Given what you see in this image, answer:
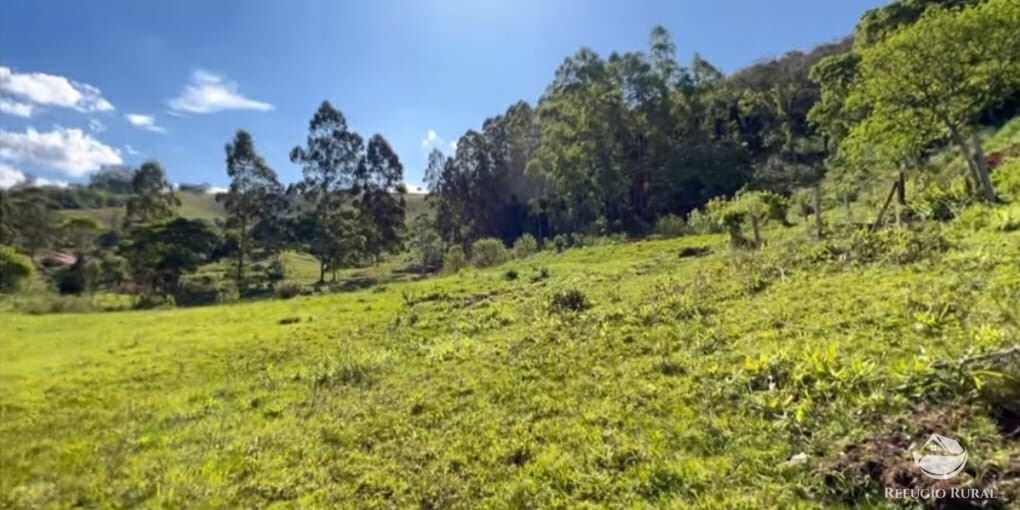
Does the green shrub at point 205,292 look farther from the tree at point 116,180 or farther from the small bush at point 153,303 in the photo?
the tree at point 116,180

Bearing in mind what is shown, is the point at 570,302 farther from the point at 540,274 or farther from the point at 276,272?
the point at 276,272

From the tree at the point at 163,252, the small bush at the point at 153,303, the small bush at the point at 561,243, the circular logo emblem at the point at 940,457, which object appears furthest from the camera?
the tree at the point at 163,252

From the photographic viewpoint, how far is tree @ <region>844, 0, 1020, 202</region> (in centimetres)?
1545

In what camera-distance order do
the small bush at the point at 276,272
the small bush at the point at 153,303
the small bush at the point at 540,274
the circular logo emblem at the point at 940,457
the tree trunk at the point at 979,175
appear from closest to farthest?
the circular logo emblem at the point at 940,457, the tree trunk at the point at 979,175, the small bush at the point at 540,274, the small bush at the point at 153,303, the small bush at the point at 276,272

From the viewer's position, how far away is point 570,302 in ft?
44.2

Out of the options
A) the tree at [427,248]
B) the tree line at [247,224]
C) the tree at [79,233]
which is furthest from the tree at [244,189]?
the tree at [427,248]

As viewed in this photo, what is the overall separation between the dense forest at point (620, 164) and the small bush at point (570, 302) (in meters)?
7.76

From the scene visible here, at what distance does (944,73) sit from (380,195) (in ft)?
178

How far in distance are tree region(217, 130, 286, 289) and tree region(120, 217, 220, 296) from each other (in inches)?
226

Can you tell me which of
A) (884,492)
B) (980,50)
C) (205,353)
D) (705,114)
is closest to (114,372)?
(205,353)

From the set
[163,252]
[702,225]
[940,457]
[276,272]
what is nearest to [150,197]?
[276,272]

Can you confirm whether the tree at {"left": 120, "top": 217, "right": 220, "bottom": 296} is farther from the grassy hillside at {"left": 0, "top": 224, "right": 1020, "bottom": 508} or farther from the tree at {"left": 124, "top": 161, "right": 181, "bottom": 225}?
the grassy hillside at {"left": 0, "top": 224, "right": 1020, "bottom": 508}

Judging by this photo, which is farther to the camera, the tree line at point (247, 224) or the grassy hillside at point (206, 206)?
the grassy hillside at point (206, 206)

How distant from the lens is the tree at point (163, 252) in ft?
136
